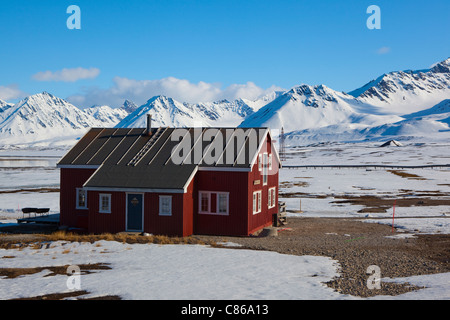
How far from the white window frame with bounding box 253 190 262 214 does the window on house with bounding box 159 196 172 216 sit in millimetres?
5808

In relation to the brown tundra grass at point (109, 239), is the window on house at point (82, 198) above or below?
above

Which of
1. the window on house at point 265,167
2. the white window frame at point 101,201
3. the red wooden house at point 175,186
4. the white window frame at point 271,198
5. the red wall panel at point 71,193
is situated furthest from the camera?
the white window frame at point 271,198

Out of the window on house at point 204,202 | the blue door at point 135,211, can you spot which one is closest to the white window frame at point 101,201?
the blue door at point 135,211

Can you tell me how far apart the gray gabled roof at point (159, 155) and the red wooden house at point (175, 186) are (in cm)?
7

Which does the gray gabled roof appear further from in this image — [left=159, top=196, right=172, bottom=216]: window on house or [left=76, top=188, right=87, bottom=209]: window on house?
[left=76, top=188, right=87, bottom=209]: window on house

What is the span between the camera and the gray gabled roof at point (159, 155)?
102ft

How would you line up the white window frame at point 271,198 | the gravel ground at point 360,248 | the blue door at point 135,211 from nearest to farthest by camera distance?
1. the gravel ground at point 360,248
2. the blue door at point 135,211
3. the white window frame at point 271,198

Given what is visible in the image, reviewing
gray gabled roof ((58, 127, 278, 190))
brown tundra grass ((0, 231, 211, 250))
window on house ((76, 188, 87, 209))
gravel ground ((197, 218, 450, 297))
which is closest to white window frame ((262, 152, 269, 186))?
gray gabled roof ((58, 127, 278, 190))

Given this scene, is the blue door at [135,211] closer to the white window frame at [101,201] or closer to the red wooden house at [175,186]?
the red wooden house at [175,186]

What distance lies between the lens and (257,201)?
33281mm

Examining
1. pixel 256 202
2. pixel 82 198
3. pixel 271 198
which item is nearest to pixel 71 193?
pixel 82 198
